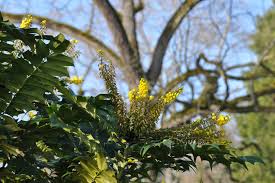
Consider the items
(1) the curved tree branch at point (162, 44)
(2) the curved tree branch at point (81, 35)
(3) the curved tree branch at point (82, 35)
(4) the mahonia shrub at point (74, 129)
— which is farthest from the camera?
(1) the curved tree branch at point (162, 44)

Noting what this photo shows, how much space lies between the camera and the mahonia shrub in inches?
60.7

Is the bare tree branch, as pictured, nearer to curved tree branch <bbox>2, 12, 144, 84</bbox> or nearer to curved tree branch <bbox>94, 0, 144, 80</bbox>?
curved tree branch <bbox>94, 0, 144, 80</bbox>

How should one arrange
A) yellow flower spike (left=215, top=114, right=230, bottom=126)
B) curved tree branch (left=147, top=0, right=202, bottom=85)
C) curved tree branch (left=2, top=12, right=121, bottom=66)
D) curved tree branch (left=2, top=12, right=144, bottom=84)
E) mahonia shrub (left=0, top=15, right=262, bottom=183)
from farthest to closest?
curved tree branch (left=147, top=0, right=202, bottom=85), curved tree branch (left=2, top=12, right=121, bottom=66), curved tree branch (left=2, top=12, right=144, bottom=84), yellow flower spike (left=215, top=114, right=230, bottom=126), mahonia shrub (left=0, top=15, right=262, bottom=183)

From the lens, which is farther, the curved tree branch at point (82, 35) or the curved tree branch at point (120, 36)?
the curved tree branch at point (82, 35)

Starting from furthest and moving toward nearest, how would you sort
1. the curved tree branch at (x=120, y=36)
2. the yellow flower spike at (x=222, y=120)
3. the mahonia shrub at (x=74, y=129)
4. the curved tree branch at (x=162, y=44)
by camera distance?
the curved tree branch at (x=162, y=44) < the curved tree branch at (x=120, y=36) < the yellow flower spike at (x=222, y=120) < the mahonia shrub at (x=74, y=129)

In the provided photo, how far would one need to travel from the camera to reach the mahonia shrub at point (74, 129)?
154cm

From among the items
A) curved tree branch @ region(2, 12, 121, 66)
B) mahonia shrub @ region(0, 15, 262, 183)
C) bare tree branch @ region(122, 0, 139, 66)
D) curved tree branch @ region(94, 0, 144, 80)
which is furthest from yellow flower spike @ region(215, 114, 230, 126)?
curved tree branch @ region(2, 12, 121, 66)

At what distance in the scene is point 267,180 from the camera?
18312 mm

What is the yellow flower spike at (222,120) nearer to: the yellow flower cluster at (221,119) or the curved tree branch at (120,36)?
the yellow flower cluster at (221,119)

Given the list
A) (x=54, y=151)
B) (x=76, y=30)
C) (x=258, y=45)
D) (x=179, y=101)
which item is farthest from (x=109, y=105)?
(x=258, y=45)

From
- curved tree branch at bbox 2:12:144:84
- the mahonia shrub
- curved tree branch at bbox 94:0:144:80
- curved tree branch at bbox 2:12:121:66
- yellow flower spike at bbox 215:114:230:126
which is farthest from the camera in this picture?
curved tree branch at bbox 2:12:121:66

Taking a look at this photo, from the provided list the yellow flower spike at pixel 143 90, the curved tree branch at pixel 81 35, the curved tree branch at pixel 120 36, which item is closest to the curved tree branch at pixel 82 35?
the curved tree branch at pixel 81 35

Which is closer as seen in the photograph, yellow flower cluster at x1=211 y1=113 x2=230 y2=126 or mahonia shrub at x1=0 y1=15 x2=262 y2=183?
mahonia shrub at x1=0 y1=15 x2=262 y2=183

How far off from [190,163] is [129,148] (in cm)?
24
